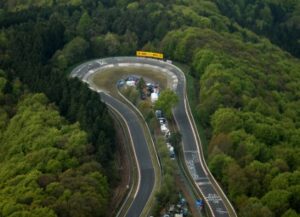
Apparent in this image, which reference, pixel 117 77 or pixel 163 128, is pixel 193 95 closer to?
pixel 163 128

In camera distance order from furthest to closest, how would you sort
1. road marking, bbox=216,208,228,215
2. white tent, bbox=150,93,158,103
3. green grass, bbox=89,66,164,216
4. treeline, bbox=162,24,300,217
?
1. green grass, bbox=89,66,164,216
2. white tent, bbox=150,93,158,103
3. road marking, bbox=216,208,228,215
4. treeline, bbox=162,24,300,217

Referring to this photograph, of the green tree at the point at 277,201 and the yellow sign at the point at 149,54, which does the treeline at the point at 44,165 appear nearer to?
the green tree at the point at 277,201

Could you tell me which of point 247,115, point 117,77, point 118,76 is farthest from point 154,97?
point 247,115

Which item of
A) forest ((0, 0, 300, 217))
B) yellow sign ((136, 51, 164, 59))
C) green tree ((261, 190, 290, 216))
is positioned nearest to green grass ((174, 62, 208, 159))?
forest ((0, 0, 300, 217))

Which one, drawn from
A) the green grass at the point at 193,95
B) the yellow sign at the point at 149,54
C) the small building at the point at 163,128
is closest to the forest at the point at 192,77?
the green grass at the point at 193,95

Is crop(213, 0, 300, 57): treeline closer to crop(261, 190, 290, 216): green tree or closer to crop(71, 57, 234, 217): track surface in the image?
crop(71, 57, 234, 217): track surface

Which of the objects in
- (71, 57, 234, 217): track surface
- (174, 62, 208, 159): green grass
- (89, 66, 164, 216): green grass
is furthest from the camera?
(89, 66, 164, 216): green grass

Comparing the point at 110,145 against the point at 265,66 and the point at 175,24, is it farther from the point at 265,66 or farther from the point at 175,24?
the point at 175,24
